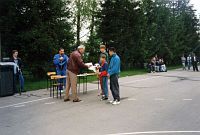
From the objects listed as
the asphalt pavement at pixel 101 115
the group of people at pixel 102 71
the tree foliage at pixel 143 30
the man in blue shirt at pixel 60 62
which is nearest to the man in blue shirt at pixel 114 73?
the group of people at pixel 102 71

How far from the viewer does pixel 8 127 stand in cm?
827

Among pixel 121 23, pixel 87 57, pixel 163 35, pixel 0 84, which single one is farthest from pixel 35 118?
pixel 163 35

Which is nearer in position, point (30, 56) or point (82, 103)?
point (82, 103)

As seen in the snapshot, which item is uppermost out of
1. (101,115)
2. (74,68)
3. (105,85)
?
(74,68)

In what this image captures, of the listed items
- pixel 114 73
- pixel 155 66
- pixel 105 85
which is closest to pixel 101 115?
pixel 114 73

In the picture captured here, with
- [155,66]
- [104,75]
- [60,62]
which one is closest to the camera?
[104,75]

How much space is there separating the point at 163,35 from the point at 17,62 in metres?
28.4

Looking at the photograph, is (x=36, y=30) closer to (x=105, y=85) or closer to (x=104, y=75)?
(x=104, y=75)

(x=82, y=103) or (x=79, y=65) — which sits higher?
(x=79, y=65)

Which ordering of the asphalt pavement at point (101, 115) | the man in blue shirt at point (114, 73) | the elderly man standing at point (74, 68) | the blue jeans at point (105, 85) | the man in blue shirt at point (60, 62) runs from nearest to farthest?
the asphalt pavement at point (101, 115) < the man in blue shirt at point (114, 73) < the elderly man standing at point (74, 68) < the blue jeans at point (105, 85) < the man in blue shirt at point (60, 62)

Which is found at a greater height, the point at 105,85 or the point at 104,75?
the point at 104,75

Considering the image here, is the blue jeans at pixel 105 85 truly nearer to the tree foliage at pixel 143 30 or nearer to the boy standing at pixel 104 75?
the boy standing at pixel 104 75

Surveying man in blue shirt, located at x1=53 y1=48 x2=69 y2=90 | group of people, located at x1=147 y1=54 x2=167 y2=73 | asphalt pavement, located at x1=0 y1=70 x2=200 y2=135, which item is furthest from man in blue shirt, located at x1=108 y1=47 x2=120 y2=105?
group of people, located at x1=147 y1=54 x2=167 y2=73

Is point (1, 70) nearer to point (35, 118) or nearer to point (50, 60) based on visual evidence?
point (35, 118)
